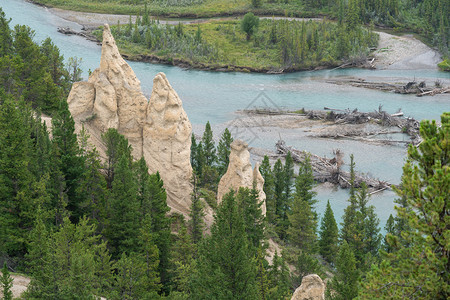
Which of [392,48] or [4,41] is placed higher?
[4,41]

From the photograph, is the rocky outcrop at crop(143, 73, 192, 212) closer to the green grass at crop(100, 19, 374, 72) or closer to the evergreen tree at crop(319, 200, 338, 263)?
the evergreen tree at crop(319, 200, 338, 263)

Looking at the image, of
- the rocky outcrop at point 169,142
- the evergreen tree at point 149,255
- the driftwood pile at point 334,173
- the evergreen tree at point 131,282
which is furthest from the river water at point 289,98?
the evergreen tree at point 131,282

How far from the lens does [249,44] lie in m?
149

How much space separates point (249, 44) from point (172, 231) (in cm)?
9992

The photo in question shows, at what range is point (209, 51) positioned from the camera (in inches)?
5541

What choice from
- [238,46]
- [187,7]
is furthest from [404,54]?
[187,7]

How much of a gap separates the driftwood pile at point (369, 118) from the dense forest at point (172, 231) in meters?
35.7

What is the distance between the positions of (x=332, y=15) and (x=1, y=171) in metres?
128

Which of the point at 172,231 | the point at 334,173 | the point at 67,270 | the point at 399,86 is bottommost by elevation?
the point at 334,173

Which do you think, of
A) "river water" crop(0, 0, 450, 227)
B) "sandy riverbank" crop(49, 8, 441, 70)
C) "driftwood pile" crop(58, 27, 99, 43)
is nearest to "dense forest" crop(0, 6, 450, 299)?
"river water" crop(0, 0, 450, 227)

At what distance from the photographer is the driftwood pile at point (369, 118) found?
338 ft

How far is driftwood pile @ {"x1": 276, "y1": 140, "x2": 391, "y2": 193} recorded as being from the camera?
276 feet

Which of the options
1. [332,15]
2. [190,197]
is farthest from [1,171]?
[332,15]

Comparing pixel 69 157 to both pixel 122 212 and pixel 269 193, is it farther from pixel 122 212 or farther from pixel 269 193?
pixel 269 193
